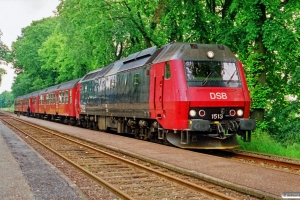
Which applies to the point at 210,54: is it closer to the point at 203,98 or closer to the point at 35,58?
the point at 203,98

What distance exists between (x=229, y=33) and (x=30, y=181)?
13.8 m

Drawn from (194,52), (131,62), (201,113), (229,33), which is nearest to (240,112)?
(201,113)

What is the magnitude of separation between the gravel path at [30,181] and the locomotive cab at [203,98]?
15.0 feet

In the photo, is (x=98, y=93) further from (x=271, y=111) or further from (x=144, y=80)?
(x=271, y=111)

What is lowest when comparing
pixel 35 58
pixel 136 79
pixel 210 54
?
pixel 136 79

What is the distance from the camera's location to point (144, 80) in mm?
16391

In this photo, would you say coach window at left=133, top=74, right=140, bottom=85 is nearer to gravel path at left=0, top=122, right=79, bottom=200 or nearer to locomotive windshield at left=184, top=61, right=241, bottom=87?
locomotive windshield at left=184, top=61, right=241, bottom=87

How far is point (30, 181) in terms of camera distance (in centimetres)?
873

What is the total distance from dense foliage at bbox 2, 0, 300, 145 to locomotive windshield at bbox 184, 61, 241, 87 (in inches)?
190

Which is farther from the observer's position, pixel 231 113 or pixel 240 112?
pixel 240 112

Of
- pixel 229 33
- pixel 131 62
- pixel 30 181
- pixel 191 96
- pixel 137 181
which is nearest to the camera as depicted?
pixel 30 181

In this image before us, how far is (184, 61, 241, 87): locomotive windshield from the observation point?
44.6 ft

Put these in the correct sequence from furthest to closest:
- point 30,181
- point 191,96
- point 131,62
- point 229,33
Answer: point 229,33 < point 131,62 < point 191,96 < point 30,181

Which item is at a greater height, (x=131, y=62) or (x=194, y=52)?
(x=131, y=62)
